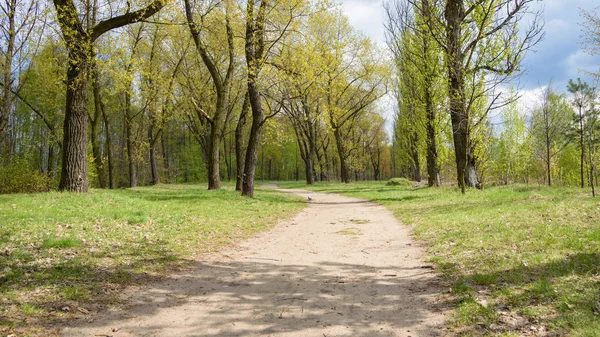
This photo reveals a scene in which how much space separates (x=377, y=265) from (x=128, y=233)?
17.0 ft

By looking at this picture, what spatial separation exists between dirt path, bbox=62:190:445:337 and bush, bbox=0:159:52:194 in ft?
65.9

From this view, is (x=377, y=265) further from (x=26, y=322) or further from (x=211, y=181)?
(x=211, y=181)

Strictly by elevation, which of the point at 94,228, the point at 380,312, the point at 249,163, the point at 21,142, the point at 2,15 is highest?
the point at 2,15

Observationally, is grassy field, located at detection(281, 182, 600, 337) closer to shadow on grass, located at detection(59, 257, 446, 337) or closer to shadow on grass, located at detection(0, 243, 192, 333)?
shadow on grass, located at detection(59, 257, 446, 337)

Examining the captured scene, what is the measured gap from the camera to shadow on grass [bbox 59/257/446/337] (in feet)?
11.8

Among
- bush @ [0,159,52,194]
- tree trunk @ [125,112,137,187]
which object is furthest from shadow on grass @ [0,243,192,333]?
tree trunk @ [125,112,137,187]

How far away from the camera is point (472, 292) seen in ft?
14.0

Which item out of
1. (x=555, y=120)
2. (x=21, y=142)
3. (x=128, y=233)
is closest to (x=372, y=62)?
(x=555, y=120)

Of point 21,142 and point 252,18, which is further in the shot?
point 21,142

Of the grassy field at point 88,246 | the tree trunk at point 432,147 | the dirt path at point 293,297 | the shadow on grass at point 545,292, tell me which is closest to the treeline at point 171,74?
the grassy field at point 88,246

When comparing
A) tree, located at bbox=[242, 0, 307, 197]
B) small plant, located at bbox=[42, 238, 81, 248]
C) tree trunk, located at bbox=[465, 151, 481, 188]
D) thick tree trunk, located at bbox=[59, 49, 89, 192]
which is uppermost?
tree, located at bbox=[242, 0, 307, 197]

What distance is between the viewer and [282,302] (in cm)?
425

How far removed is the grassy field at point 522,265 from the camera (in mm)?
3383

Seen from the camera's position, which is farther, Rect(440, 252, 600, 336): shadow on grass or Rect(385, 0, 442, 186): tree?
Rect(385, 0, 442, 186): tree
